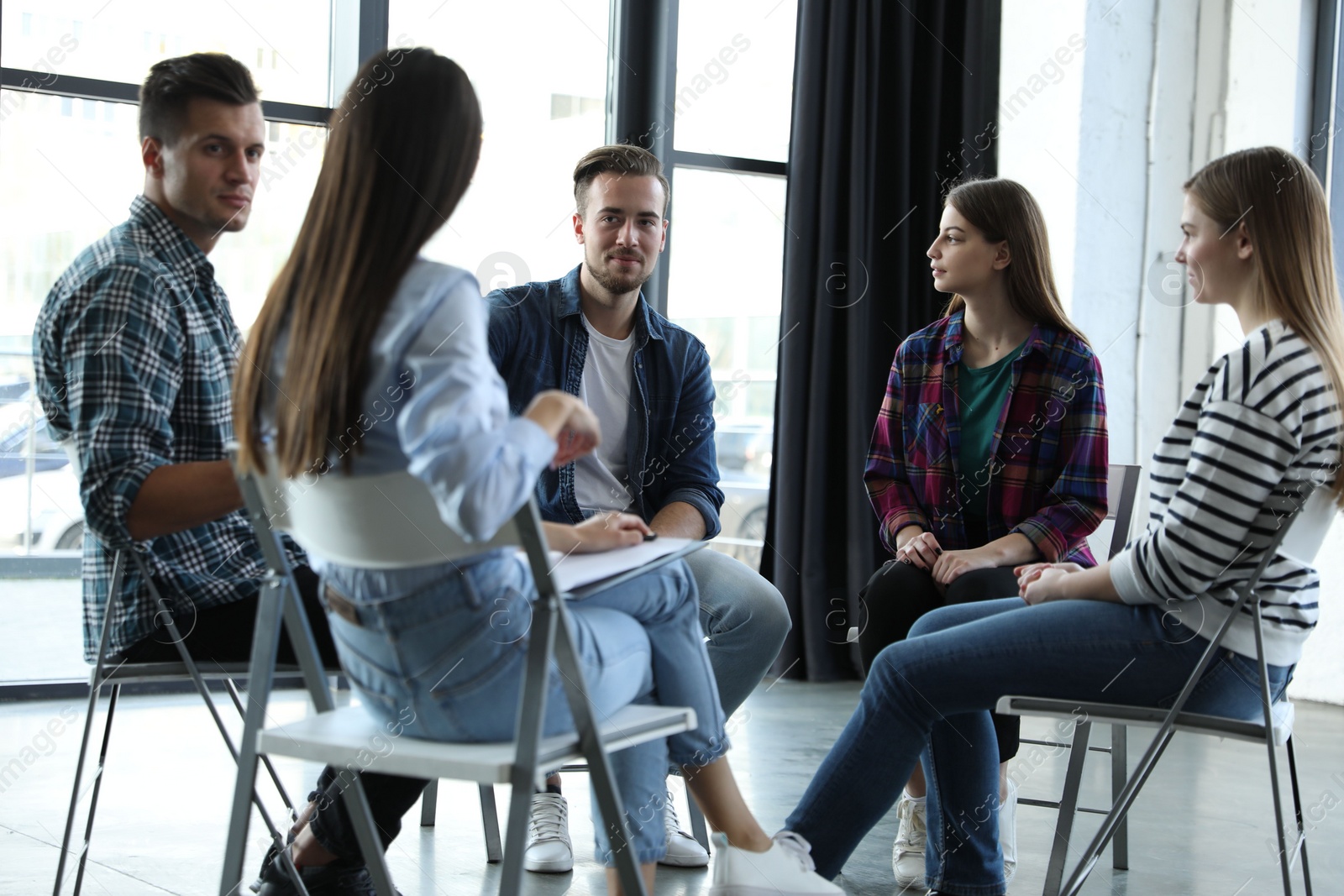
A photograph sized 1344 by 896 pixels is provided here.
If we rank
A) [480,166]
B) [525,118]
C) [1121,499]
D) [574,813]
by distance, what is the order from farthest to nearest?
1. [525,118]
2. [480,166]
3. [574,813]
4. [1121,499]

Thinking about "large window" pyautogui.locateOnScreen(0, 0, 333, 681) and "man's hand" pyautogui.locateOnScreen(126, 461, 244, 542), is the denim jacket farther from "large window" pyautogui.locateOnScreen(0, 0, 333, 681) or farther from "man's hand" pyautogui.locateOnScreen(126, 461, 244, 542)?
"large window" pyautogui.locateOnScreen(0, 0, 333, 681)

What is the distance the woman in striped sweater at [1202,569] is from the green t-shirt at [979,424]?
1.47 ft

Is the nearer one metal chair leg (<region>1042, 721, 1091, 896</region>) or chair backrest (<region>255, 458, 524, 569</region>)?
chair backrest (<region>255, 458, 524, 569</region>)

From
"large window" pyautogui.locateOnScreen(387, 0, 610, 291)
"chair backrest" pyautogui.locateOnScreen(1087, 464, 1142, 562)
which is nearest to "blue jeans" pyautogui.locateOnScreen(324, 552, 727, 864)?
"chair backrest" pyautogui.locateOnScreen(1087, 464, 1142, 562)

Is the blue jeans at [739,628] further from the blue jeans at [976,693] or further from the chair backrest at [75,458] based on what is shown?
the chair backrest at [75,458]

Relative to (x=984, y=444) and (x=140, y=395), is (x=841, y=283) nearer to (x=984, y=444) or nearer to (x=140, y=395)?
(x=984, y=444)

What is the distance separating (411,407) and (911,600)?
1.28m

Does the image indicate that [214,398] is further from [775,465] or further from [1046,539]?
[775,465]

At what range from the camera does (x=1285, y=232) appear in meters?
1.66

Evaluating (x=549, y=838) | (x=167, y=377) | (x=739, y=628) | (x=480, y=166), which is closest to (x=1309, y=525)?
(x=739, y=628)

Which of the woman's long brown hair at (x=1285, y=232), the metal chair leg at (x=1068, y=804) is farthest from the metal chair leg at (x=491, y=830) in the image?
the woman's long brown hair at (x=1285, y=232)

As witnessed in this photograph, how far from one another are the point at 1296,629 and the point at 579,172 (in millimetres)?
1591

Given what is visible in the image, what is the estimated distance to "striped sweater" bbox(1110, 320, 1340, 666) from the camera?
60.1 inches

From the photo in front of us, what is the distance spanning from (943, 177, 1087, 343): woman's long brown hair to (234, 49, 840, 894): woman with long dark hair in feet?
4.08
